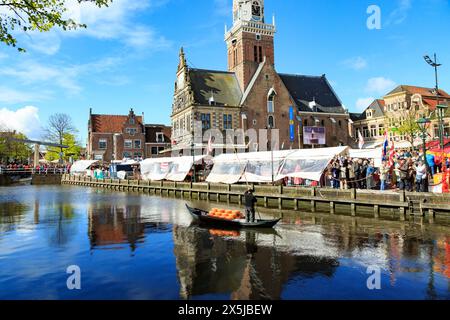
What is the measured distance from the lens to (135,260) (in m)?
13.4

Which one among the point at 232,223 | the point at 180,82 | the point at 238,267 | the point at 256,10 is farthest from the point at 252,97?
the point at 238,267

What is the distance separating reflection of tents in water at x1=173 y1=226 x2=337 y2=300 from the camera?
1013 centimetres

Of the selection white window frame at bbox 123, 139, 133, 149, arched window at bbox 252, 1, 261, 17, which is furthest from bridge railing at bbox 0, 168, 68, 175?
arched window at bbox 252, 1, 261, 17

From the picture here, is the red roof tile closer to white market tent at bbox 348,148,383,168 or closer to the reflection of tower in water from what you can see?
the reflection of tower in water

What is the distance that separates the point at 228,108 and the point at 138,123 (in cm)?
2963

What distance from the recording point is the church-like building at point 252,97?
198 feet

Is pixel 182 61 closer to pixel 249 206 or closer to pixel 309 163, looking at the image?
pixel 309 163

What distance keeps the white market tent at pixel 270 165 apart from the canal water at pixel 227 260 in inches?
266

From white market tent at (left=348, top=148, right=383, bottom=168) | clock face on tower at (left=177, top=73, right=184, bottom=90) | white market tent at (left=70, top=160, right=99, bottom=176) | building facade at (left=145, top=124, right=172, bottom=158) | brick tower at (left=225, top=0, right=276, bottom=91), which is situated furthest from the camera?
building facade at (left=145, top=124, right=172, bottom=158)

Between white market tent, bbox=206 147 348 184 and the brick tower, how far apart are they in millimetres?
30422

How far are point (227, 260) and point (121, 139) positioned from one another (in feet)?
235

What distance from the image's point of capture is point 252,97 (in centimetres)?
6253

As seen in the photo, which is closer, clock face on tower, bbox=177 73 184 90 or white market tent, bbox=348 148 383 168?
white market tent, bbox=348 148 383 168
